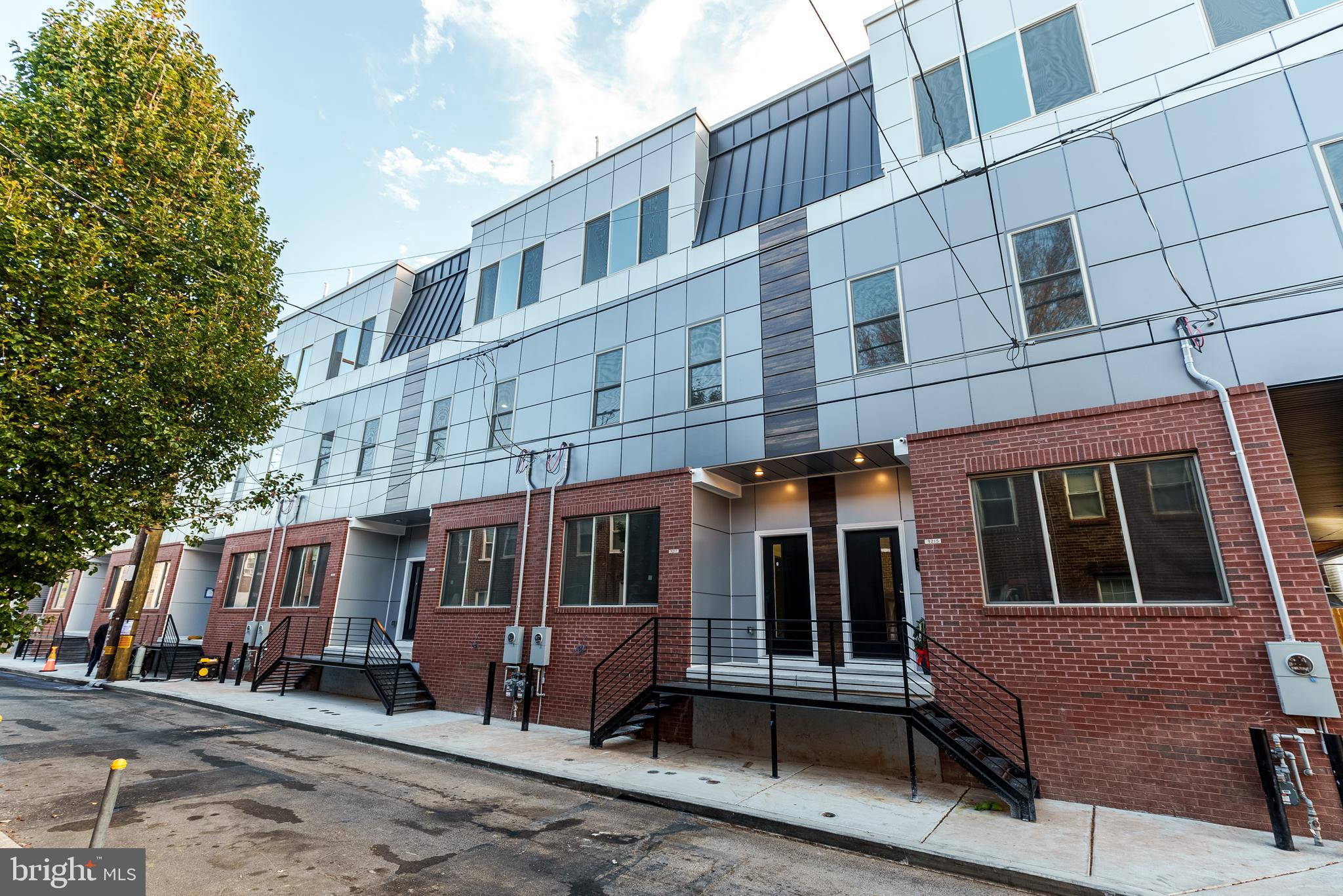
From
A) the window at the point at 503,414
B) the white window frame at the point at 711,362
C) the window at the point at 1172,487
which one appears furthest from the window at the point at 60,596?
the window at the point at 1172,487

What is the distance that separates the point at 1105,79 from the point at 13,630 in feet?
52.7

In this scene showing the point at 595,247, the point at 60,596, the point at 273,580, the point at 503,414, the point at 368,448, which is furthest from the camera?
the point at 60,596

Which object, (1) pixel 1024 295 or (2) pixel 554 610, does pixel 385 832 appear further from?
(1) pixel 1024 295

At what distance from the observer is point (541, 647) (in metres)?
12.4

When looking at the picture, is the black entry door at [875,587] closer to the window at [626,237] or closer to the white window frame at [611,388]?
the white window frame at [611,388]

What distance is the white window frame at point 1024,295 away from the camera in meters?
8.48

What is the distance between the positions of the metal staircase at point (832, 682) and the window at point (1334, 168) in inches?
283

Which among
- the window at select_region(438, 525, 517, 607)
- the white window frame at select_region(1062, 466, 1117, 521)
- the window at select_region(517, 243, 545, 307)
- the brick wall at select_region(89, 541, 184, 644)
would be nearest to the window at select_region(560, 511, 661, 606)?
the window at select_region(438, 525, 517, 607)

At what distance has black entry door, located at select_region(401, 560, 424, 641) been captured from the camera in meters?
18.4

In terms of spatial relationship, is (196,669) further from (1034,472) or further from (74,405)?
(1034,472)

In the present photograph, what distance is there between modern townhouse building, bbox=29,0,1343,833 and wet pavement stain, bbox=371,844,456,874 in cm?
448

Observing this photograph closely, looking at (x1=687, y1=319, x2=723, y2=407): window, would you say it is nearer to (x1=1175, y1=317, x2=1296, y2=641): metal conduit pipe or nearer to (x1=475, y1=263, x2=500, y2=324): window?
(x1=1175, y1=317, x2=1296, y2=641): metal conduit pipe

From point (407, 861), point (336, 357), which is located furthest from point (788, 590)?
point (336, 357)

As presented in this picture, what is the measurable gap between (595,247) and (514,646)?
31.8ft
